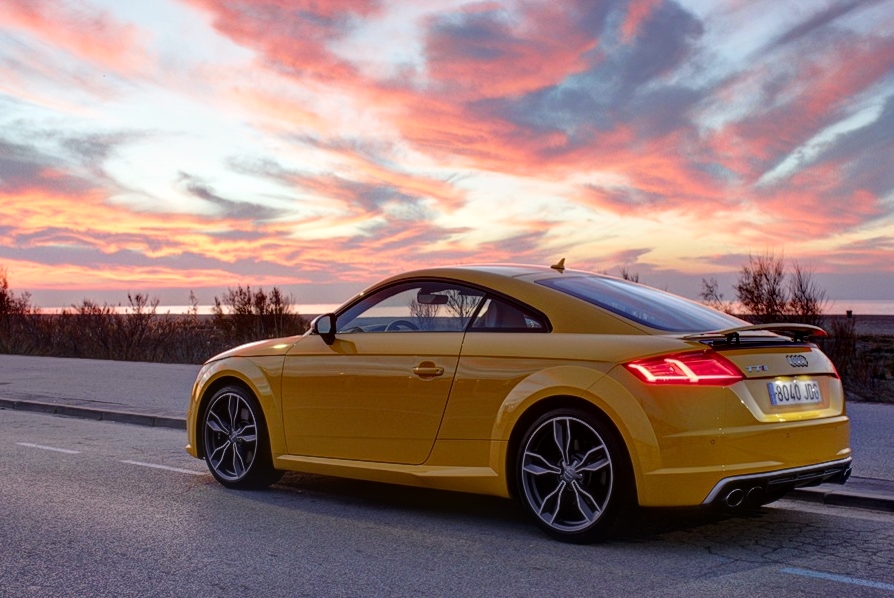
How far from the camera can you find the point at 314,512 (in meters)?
6.86

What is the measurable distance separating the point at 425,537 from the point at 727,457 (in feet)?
6.04

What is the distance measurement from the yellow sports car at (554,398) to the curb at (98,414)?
4910 millimetres

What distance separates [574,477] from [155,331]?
2269 cm

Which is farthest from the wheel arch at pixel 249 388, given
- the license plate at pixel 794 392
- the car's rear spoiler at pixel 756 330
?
the license plate at pixel 794 392

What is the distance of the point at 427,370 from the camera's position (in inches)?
252

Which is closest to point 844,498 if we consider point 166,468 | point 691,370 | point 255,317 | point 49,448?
point 691,370

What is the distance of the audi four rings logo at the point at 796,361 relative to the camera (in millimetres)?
5800

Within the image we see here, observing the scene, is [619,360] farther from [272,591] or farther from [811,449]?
[272,591]

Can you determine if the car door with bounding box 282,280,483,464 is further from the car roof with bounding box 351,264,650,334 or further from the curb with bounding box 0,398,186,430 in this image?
the curb with bounding box 0,398,186,430

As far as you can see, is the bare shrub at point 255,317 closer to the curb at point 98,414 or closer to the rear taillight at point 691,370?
the curb at point 98,414

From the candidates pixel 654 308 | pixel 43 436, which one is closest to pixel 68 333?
pixel 43 436

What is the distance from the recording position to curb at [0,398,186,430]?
12055 mm

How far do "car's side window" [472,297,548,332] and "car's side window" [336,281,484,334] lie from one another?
0.09 m

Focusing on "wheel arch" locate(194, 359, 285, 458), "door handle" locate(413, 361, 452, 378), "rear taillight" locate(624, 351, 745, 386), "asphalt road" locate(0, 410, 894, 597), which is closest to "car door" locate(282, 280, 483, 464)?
"door handle" locate(413, 361, 452, 378)
